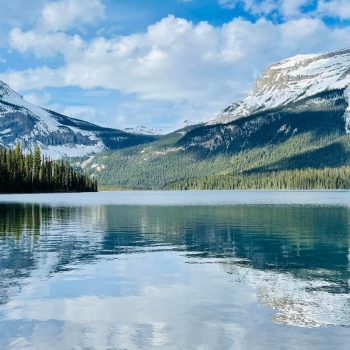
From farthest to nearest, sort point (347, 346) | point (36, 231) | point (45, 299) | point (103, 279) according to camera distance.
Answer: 1. point (36, 231)
2. point (103, 279)
3. point (45, 299)
4. point (347, 346)

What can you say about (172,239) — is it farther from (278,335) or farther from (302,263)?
(278,335)

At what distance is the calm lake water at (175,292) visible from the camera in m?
21.1

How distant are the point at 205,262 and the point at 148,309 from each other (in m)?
14.8

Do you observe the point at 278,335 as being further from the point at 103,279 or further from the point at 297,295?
the point at 103,279

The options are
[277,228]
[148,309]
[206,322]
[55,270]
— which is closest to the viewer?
[206,322]

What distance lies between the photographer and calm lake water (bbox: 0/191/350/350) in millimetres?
21141

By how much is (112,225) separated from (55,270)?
35972 millimetres

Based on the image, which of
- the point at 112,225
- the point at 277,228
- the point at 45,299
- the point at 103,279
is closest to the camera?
the point at 45,299

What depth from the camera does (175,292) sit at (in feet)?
97.7

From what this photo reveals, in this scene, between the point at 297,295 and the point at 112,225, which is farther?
the point at 112,225

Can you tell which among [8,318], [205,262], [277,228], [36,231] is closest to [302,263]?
[205,262]

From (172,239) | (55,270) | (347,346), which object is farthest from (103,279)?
(172,239)

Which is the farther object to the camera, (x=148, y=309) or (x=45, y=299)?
(x=45, y=299)

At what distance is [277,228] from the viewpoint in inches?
2643
